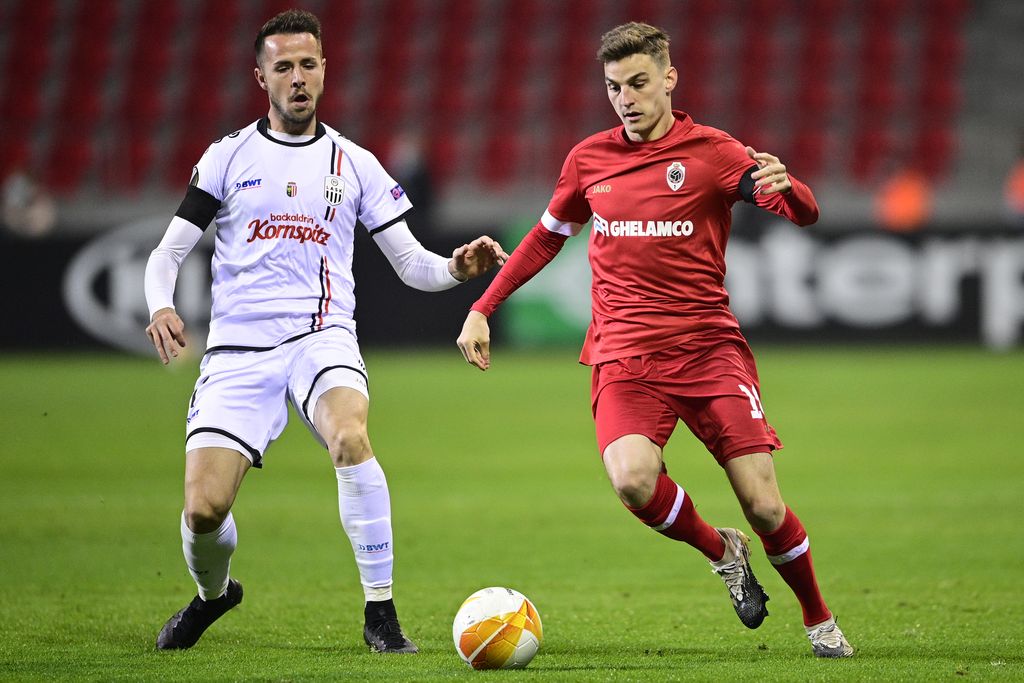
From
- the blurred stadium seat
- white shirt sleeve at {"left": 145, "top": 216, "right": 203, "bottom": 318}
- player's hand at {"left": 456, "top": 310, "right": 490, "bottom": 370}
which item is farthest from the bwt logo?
the blurred stadium seat

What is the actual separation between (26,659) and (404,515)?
3.81 m

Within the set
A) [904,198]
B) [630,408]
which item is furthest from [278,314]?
[904,198]

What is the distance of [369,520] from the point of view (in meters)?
5.30

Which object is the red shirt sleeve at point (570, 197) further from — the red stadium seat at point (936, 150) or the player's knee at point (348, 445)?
the red stadium seat at point (936, 150)

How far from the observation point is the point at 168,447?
447 inches

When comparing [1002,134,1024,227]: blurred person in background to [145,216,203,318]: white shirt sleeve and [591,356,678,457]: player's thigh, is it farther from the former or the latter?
[145,216,203,318]: white shirt sleeve

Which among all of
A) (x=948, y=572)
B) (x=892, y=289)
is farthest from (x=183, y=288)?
(x=948, y=572)

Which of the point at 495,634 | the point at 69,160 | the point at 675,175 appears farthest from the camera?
the point at 69,160

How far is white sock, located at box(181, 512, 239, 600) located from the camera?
17.5 ft

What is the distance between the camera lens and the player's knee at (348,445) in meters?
5.20

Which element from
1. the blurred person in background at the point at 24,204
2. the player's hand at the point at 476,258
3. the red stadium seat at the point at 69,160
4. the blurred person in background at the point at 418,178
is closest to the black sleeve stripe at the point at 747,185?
the player's hand at the point at 476,258

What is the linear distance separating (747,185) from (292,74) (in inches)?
70.6

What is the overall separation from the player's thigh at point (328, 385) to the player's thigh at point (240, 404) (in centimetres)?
8

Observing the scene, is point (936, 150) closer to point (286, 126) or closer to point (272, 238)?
point (286, 126)
